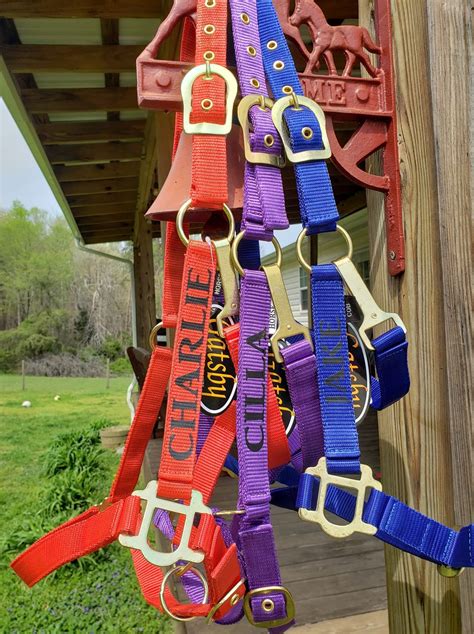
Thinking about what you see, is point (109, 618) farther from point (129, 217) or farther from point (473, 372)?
point (129, 217)

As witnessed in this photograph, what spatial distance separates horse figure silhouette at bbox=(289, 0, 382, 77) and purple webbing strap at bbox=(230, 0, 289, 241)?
15cm

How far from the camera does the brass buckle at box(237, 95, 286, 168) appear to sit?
75 centimetres

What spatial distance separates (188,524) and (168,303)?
321mm

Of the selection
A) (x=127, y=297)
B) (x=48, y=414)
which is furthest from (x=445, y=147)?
(x=127, y=297)

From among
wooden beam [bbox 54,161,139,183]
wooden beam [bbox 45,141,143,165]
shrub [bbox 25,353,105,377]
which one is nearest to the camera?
wooden beam [bbox 45,141,143,165]

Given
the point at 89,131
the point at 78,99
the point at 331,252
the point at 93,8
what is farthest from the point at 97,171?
the point at 331,252

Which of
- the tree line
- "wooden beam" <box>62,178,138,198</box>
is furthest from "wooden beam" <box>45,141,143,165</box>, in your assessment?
the tree line

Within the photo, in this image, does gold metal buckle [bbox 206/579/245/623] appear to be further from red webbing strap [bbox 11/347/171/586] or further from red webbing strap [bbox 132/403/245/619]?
red webbing strap [bbox 11/347/171/586]

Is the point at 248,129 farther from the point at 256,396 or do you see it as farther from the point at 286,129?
the point at 256,396

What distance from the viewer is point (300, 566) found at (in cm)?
265

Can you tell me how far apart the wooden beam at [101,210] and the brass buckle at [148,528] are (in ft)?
23.7

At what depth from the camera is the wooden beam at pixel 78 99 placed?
383cm

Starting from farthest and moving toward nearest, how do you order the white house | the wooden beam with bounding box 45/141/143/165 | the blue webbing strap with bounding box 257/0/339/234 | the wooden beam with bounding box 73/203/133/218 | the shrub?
the shrub, the white house, the wooden beam with bounding box 73/203/133/218, the wooden beam with bounding box 45/141/143/165, the blue webbing strap with bounding box 257/0/339/234

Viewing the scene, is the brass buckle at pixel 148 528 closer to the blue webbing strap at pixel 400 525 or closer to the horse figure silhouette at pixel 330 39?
the blue webbing strap at pixel 400 525
